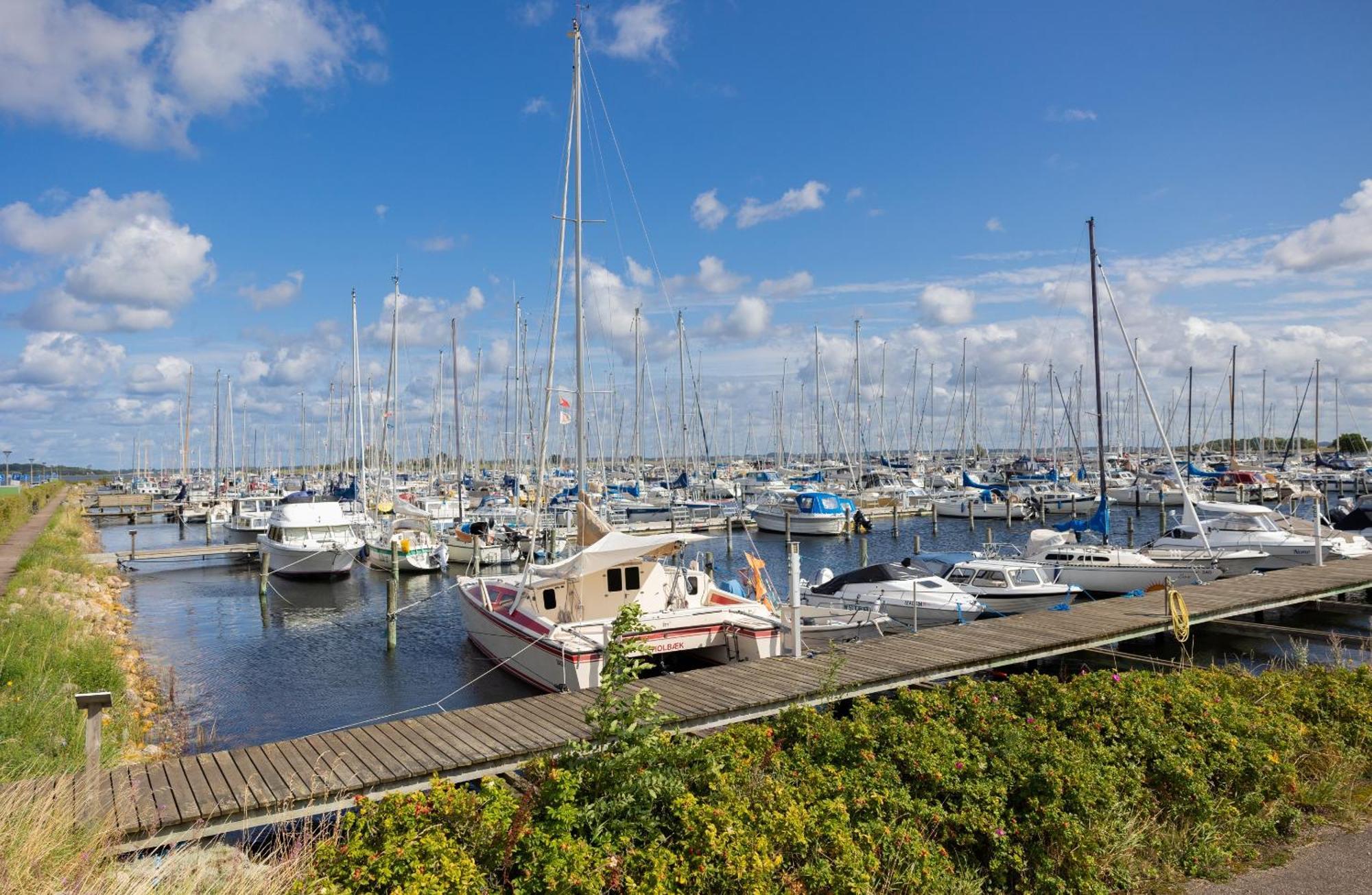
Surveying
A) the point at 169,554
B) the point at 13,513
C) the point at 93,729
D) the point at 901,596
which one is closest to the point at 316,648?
the point at 901,596

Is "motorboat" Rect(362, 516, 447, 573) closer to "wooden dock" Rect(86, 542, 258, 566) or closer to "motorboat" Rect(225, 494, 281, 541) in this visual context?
"wooden dock" Rect(86, 542, 258, 566)

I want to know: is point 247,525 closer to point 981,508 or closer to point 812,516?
point 812,516

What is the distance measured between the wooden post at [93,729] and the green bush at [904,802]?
9.09ft

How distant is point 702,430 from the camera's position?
59.5m

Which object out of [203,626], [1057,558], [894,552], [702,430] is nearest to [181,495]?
[702,430]

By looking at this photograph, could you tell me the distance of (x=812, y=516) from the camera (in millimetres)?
55219

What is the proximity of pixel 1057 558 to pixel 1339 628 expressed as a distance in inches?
312

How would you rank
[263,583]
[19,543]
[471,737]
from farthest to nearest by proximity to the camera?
[19,543], [263,583], [471,737]

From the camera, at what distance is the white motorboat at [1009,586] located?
82.0 ft

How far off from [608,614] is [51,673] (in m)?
10.1

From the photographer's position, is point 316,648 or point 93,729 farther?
point 316,648

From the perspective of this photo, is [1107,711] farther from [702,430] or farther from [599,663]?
[702,430]

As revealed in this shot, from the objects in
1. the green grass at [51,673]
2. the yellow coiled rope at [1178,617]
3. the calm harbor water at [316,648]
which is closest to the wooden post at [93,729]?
the green grass at [51,673]

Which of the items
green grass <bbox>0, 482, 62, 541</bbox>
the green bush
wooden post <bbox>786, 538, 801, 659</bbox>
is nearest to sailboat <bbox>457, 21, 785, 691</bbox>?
wooden post <bbox>786, 538, 801, 659</bbox>
